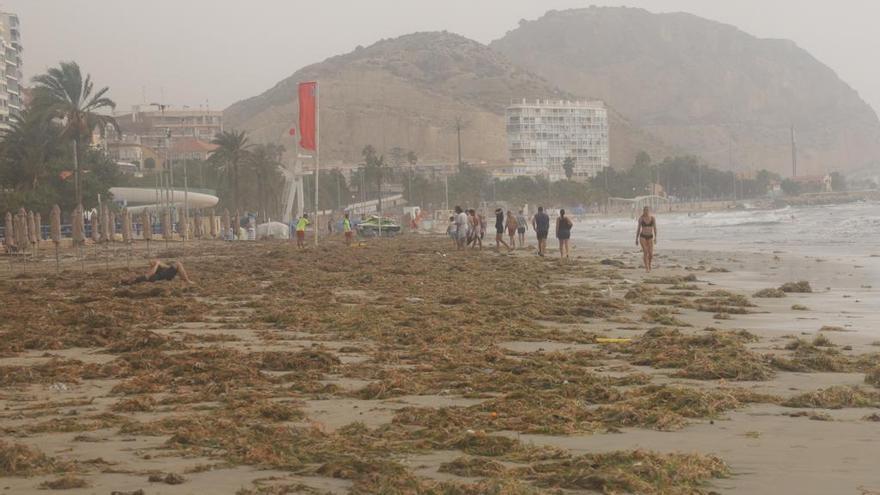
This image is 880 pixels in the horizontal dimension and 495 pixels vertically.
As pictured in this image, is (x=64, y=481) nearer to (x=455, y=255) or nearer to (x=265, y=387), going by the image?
(x=265, y=387)

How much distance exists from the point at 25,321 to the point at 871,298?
13.4 meters

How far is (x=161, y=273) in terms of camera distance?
22.8 meters

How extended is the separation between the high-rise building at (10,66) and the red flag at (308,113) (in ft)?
245

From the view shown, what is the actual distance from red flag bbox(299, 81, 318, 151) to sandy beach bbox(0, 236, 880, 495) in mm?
24654

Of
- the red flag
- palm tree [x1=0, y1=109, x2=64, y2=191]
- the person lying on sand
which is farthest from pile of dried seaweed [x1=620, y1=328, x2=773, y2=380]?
palm tree [x1=0, y1=109, x2=64, y2=191]

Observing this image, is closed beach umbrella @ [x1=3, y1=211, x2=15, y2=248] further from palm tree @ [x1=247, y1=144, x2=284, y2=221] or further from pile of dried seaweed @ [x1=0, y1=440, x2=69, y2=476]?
palm tree @ [x1=247, y1=144, x2=284, y2=221]

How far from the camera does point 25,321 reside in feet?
49.5

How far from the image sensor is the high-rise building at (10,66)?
122m

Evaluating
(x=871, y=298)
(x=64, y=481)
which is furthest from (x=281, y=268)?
(x=64, y=481)

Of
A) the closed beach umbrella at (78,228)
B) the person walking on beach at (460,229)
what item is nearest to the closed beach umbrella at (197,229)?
the closed beach umbrella at (78,228)

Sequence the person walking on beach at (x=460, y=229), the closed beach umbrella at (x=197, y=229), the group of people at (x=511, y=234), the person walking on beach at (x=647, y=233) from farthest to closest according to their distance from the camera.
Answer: the closed beach umbrella at (x=197, y=229)
the person walking on beach at (x=460, y=229)
the person walking on beach at (x=647, y=233)
the group of people at (x=511, y=234)

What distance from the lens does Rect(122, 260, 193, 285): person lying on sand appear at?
22.3m

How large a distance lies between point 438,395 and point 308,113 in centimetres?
3555

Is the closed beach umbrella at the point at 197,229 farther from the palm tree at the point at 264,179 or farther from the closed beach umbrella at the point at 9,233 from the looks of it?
the palm tree at the point at 264,179
